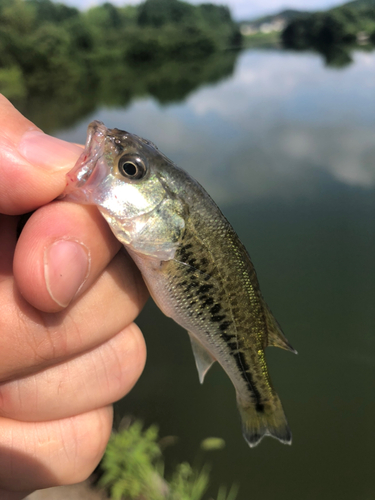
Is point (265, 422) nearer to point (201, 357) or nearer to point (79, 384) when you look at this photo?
point (201, 357)

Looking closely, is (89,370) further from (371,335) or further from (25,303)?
(371,335)

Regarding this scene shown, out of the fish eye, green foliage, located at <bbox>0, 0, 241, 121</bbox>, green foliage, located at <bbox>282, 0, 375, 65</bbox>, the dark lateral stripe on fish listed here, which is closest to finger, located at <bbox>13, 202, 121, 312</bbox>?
the fish eye

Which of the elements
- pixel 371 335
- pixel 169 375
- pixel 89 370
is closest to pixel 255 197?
pixel 371 335

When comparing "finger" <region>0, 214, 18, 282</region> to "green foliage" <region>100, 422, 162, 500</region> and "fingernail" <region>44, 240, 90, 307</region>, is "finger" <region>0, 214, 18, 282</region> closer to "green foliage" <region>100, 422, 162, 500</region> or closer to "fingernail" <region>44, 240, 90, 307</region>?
"fingernail" <region>44, 240, 90, 307</region>

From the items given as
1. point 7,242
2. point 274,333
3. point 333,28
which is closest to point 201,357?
point 274,333

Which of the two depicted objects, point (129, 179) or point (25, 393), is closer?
point (129, 179)

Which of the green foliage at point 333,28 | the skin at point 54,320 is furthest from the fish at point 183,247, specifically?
the green foliage at point 333,28
